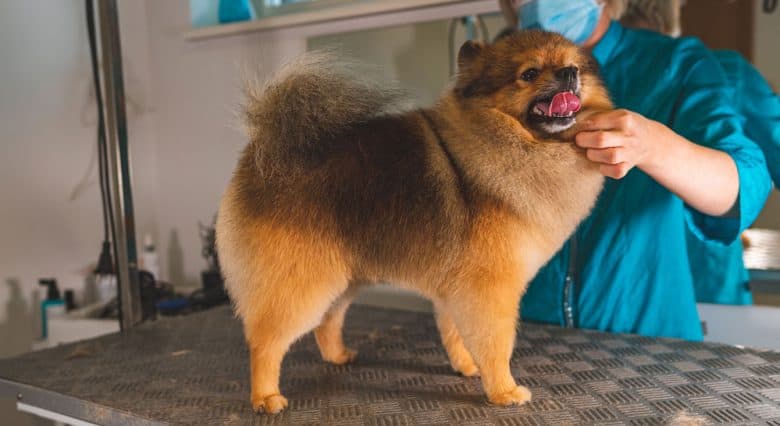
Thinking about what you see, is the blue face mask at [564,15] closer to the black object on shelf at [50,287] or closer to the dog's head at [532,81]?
the dog's head at [532,81]

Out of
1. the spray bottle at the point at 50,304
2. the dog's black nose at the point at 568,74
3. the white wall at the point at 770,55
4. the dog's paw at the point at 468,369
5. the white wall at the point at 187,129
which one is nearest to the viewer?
the dog's black nose at the point at 568,74

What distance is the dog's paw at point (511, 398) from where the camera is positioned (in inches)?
45.4

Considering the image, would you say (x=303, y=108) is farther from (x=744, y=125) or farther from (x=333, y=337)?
(x=744, y=125)

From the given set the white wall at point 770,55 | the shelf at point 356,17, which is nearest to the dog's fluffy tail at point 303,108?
the shelf at point 356,17

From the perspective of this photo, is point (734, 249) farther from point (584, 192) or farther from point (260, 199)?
point (260, 199)

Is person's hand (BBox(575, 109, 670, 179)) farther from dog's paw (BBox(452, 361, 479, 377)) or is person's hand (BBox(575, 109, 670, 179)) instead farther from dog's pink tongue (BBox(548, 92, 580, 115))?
dog's paw (BBox(452, 361, 479, 377))

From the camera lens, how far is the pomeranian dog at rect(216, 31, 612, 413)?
1105mm

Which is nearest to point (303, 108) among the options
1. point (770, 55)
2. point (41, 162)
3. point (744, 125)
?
point (744, 125)

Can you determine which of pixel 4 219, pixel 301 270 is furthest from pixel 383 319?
pixel 4 219

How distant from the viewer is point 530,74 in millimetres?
1070

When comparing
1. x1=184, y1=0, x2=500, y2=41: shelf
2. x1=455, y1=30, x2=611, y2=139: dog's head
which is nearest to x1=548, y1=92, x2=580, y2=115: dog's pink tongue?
x1=455, y1=30, x2=611, y2=139: dog's head

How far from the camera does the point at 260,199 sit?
115 centimetres

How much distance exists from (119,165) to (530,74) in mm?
1355

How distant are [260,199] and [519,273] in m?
0.54
